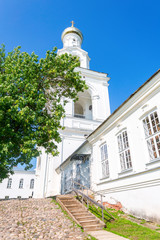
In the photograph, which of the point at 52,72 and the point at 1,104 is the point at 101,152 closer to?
the point at 52,72

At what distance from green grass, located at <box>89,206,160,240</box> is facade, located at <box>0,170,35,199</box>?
36.9 metres

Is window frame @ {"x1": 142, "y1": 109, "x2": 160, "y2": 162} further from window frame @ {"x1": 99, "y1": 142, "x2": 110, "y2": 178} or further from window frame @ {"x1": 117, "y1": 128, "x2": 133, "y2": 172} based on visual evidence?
window frame @ {"x1": 99, "y1": 142, "x2": 110, "y2": 178}

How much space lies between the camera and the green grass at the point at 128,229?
5.59 metres

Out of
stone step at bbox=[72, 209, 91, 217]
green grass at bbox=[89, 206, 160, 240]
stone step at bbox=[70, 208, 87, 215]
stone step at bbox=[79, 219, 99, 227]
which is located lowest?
green grass at bbox=[89, 206, 160, 240]

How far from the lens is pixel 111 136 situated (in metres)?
10.9

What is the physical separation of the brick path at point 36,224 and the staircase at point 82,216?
340mm

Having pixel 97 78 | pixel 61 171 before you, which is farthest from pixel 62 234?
pixel 97 78

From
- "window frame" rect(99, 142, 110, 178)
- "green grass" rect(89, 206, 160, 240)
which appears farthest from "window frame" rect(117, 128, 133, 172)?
"green grass" rect(89, 206, 160, 240)

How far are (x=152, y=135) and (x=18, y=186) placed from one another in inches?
1575

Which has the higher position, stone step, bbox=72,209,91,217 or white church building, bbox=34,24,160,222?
white church building, bbox=34,24,160,222

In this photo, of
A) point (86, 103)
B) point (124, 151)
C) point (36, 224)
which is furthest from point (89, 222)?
point (86, 103)

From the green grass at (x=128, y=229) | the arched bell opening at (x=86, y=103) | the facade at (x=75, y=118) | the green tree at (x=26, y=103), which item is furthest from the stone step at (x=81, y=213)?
the arched bell opening at (x=86, y=103)

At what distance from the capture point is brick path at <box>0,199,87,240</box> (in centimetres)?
543

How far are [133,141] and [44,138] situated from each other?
5.52 metres
